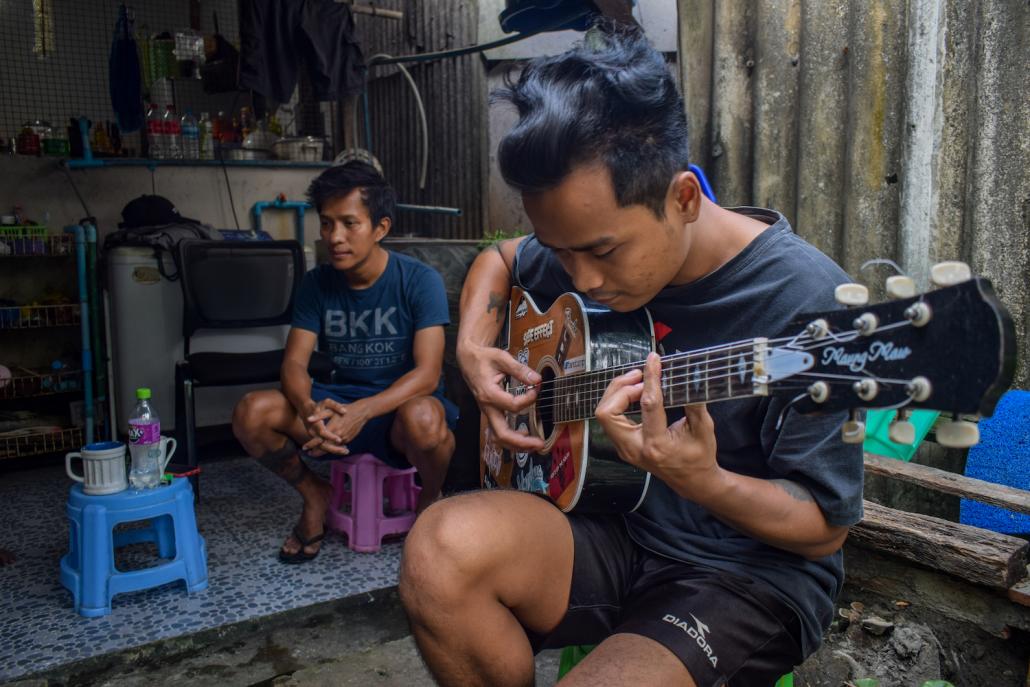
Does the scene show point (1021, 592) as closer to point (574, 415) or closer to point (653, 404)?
point (574, 415)

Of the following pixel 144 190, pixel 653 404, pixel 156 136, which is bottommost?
pixel 653 404

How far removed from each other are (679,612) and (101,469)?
7.62 feet

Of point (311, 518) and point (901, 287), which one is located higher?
point (901, 287)

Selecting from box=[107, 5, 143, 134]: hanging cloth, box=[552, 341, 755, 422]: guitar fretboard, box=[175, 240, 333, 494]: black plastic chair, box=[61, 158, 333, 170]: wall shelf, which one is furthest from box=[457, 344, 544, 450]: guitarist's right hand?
box=[107, 5, 143, 134]: hanging cloth

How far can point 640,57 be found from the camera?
1627mm

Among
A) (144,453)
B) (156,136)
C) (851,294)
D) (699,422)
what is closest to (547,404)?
(699,422)

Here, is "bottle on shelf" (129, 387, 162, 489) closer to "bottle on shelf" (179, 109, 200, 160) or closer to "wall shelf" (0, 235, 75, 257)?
"wall shelf" (0, 235, 75, 257)

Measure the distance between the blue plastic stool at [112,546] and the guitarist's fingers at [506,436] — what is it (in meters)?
1.57

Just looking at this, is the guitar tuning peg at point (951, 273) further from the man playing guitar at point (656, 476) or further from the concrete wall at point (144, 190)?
the concrete wall at point (144, 190)

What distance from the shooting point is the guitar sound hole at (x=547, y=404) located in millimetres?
1994

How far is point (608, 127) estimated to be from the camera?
158 cm

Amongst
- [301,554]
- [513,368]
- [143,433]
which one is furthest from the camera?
[301,554]

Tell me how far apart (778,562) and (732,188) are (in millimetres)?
1960

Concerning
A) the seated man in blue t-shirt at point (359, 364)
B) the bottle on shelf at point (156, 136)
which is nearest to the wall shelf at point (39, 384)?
the bottle on shelf at point (156, 136)
